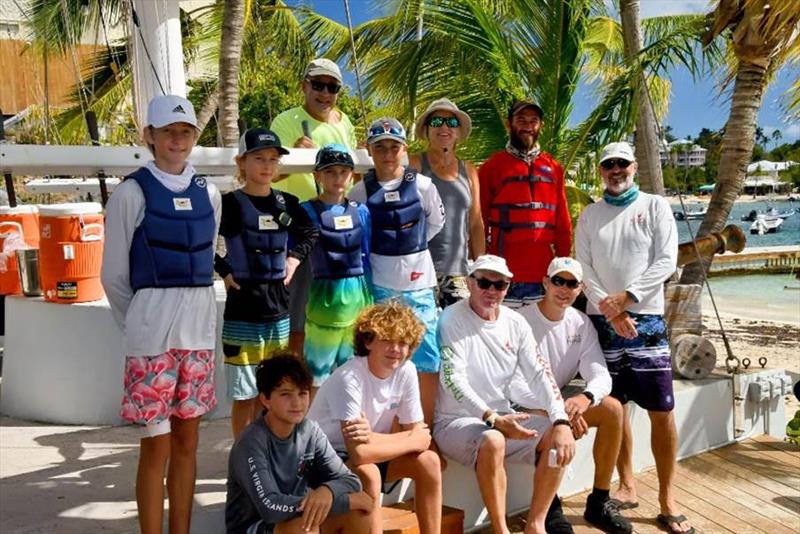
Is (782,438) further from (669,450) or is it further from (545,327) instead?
(545,327)

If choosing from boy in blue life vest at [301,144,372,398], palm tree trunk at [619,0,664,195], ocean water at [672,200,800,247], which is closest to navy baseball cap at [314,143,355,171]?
boy in blue life vest at [301,144,372,398]

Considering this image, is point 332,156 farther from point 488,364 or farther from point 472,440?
point 472,440

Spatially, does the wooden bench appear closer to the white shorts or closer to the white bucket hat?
the white shorts

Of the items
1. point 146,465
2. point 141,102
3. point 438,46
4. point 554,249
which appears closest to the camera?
point 146,465

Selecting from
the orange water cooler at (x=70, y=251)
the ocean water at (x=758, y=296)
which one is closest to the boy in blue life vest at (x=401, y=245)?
the orange water cooler at (x=70, y=251)

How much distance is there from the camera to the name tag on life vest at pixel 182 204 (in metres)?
3.35

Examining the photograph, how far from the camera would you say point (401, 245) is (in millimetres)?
4312

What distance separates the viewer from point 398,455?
3.70 metres

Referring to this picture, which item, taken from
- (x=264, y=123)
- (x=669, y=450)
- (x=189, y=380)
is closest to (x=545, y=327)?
(x=669, y=450)

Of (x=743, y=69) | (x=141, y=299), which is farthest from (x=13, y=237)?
(x=743, y=69)

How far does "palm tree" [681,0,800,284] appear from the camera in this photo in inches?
294

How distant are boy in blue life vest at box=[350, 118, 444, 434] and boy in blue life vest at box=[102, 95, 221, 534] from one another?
1056 millimetres

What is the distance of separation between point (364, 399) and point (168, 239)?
1.10 m

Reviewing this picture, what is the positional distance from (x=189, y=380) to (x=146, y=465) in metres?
0.37
